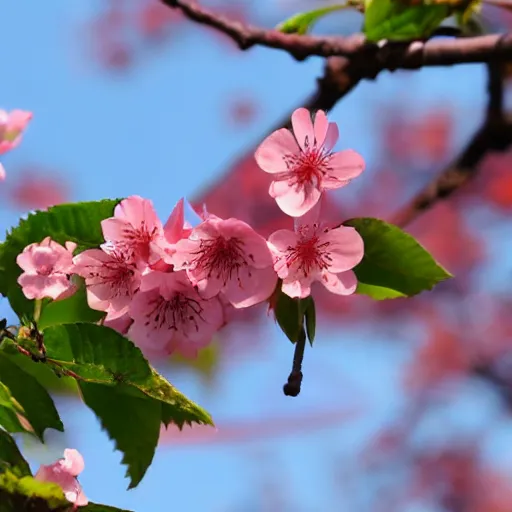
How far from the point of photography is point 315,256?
51cm

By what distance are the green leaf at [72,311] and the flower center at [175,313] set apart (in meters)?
0.04

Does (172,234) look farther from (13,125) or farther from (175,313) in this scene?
(13,125)

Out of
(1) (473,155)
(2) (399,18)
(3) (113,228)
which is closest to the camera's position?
(3) (113,228)

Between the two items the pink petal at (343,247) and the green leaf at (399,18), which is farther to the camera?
the green leaf at (399,18)

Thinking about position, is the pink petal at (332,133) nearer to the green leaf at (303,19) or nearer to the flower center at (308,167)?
the flower center at (308,167)

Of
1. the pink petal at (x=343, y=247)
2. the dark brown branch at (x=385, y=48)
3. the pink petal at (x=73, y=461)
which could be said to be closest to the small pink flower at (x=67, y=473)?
the pink petal at (x=73, y=461)

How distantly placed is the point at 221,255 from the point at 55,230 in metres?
0.11

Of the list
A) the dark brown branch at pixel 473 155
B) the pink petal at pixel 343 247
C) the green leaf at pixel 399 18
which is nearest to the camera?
the pink petal at pixel 343 247

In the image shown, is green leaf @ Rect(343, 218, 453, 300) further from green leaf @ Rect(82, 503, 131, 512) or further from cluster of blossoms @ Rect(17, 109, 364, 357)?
green leaf @ Rect(82, 503, 131, 512)

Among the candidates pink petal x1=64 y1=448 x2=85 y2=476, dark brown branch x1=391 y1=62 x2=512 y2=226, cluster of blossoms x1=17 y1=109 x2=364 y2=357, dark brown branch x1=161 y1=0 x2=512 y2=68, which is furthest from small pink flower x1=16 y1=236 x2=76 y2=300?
dark brown branch x1=391 y1=62 x2=512 y2=226

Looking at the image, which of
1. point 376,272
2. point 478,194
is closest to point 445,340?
point 478,194

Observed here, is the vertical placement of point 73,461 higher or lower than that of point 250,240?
lower

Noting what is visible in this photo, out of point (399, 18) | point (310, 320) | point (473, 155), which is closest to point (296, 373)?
point (310, 320)

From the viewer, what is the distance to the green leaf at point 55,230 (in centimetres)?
51
